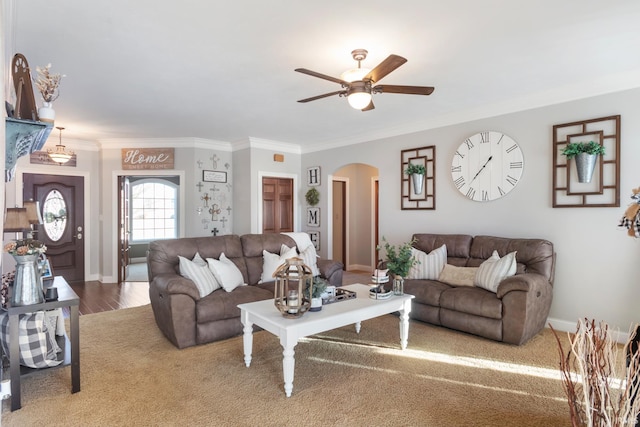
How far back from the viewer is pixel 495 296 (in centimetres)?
356

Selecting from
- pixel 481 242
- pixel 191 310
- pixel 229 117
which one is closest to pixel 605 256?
pixel 481 242

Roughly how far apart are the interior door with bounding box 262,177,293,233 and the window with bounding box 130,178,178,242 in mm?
3448

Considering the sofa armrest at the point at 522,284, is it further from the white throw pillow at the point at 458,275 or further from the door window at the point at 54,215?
the door window at the point at 54,215

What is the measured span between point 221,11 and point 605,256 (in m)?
4.07

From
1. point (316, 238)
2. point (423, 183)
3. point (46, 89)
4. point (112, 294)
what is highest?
point (46, 89)

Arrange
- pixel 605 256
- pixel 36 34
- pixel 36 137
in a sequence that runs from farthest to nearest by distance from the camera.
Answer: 1. pixel 605 256
2. pixel 36 34
3. pixel 36 137

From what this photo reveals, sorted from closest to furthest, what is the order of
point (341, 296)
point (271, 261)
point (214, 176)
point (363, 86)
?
1. point (363, 86)
2. point (341, 296)
3. point (271, 261)
4. point (214, 176)

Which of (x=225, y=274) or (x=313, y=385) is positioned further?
(x=225, y=274)

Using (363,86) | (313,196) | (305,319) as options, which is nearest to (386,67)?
(363,86)

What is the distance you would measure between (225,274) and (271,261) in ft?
2.08

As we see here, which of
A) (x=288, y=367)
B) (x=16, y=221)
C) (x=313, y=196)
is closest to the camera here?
(x=288, y=367)

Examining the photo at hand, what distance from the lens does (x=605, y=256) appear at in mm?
3643

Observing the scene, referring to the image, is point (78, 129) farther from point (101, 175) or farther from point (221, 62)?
point (221, 62)

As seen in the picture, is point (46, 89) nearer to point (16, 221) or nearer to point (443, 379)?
point (16, 221)
